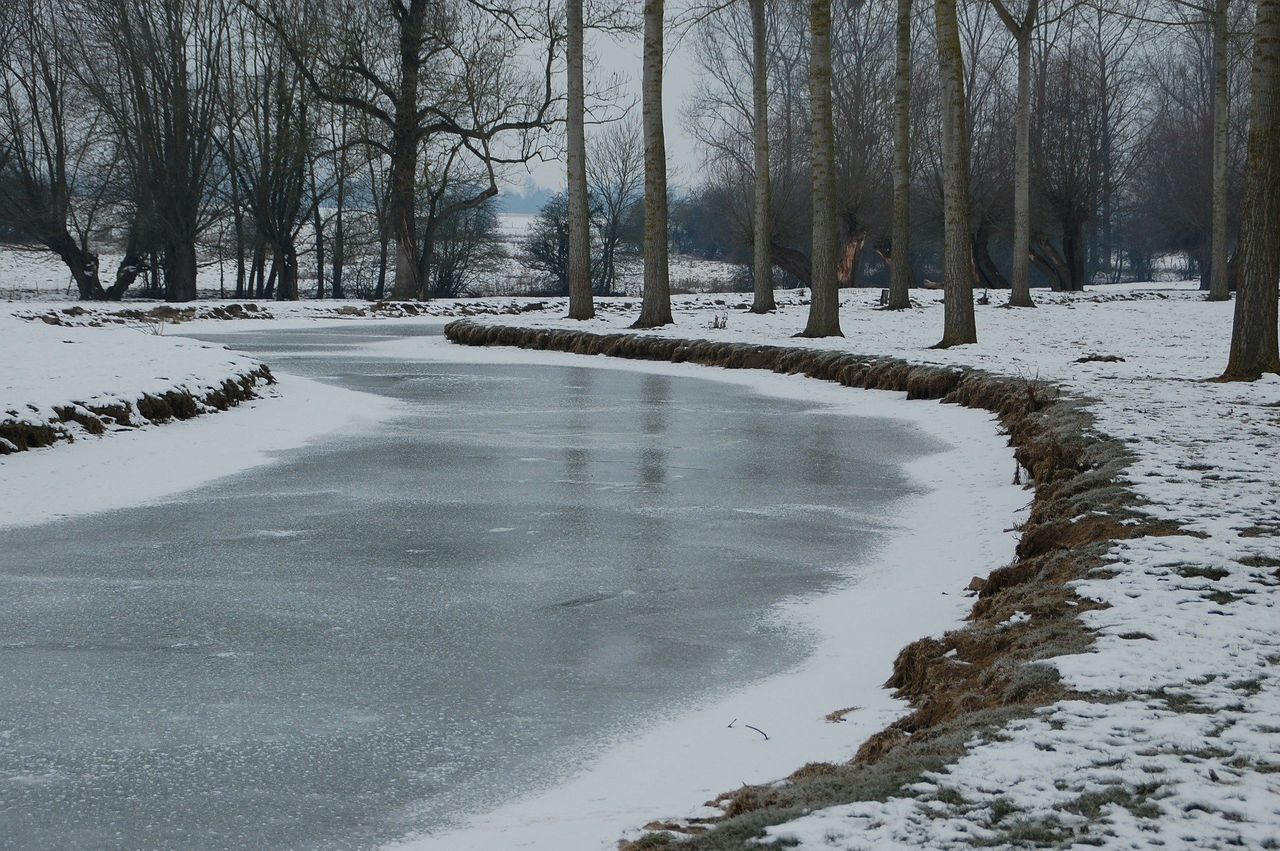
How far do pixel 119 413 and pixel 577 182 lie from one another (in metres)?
16.8

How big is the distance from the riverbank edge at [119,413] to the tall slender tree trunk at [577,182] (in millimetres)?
13021

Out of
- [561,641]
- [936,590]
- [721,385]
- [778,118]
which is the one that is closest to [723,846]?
[561,641]

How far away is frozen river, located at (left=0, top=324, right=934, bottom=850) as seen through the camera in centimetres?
321

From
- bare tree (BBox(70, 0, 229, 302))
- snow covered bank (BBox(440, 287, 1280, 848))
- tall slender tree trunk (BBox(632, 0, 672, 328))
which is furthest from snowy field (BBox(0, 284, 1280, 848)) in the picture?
bare tree (BBox(70, 0, 229, 302))

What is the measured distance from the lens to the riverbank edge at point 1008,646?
9.24 ft

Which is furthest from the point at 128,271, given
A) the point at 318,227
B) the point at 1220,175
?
the point at 1220,175

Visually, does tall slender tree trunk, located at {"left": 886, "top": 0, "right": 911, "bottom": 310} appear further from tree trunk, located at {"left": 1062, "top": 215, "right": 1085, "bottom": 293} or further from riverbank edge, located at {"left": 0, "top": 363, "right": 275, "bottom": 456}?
riverbank edge, located at {"left": 0, "top": 363, "right": 275, "bottom": 456}

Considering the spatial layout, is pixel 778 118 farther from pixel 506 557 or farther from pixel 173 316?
A: pixel 506 557

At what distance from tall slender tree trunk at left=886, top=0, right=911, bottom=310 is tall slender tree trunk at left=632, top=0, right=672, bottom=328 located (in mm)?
5616

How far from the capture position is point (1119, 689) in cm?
329

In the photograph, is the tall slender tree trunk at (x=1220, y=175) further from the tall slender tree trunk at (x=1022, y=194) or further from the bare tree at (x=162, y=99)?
the bare tree at (x=162, y=99)

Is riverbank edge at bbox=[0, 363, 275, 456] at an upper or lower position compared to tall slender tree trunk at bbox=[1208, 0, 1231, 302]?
lower

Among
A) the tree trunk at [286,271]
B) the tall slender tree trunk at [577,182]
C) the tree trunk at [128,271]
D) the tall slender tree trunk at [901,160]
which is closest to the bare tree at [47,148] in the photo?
the tree trunk at [128,271]

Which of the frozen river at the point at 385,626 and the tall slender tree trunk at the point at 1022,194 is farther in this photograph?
the tall slender tree trunk at the point at 1022,194
